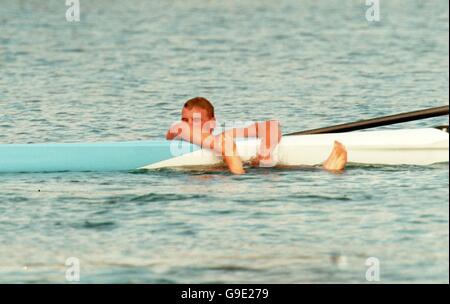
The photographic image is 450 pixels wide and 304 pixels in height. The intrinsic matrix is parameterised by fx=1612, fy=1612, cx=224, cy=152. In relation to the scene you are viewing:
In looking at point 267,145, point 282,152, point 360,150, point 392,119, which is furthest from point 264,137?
point 392,119

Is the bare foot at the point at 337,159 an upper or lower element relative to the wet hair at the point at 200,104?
lower

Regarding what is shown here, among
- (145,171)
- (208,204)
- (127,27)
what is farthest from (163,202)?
(127,27)

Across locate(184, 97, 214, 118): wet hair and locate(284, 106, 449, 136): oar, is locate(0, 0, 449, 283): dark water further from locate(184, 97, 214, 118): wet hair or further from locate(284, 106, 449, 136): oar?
locate(184, 97, 214, 118): wet hair

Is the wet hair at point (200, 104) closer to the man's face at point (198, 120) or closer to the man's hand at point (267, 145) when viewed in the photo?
the man's face at point (198, 120)

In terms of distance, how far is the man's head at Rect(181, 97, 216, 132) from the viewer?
1262cm

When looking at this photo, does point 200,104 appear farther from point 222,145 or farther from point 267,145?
point 267,145

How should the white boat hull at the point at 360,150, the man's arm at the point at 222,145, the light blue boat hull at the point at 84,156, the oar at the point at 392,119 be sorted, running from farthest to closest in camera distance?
the light blue boat hull at the point at 84,156
the white boat hull at the point at 360,150
the man's arm at the point at 222,145
the oar at the point at 392,119

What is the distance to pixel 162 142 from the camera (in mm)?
13094

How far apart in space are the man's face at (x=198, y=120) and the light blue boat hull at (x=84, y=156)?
0.23m

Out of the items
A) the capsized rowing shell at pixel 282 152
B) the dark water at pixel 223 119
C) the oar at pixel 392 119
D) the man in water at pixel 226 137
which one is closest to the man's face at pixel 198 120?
the man in water at pixel 226 137

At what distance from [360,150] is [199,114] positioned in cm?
133

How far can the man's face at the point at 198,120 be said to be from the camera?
12.6 m

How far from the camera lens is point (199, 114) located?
1264 centimetres
